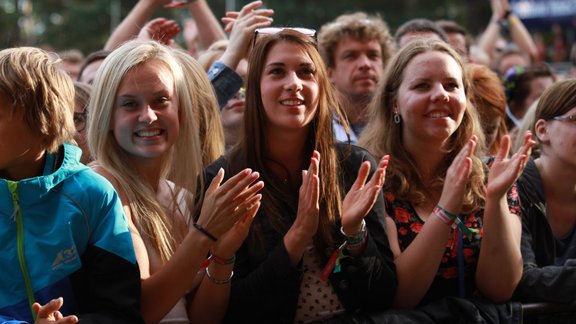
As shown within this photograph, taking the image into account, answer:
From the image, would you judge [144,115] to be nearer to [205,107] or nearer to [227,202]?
[227,202]

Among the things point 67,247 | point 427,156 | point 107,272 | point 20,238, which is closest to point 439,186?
point 427,156

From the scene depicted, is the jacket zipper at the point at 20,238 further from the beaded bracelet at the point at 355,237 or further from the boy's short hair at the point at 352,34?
the boy's short hair at the point at 352,34

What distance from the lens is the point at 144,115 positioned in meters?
3.10

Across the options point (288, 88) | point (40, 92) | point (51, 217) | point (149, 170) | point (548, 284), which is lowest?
point (548, 284)

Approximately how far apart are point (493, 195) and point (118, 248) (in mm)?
1580

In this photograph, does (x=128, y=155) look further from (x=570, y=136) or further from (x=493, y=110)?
(x=493, y=110)

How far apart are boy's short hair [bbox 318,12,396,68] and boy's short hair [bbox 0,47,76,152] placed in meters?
2.93

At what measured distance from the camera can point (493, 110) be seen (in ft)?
15.8

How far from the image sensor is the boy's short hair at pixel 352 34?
5445 mm

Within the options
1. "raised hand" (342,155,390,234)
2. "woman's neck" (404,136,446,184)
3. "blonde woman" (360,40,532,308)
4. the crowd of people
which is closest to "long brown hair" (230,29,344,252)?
the crowd of people

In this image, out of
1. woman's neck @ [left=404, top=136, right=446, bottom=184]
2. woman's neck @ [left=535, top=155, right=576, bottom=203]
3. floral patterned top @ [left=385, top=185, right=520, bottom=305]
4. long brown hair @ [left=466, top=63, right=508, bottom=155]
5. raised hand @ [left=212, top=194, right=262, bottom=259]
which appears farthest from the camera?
long brown hair @ [left=466, top=63, right=508, bottom=155]

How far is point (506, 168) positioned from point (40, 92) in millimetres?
1873

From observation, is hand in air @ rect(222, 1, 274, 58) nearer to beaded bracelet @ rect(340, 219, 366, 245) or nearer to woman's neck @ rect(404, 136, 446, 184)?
woman's neck @ rect(404, 136, 446, 184)

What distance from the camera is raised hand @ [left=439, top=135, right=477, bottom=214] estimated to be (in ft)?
10.5
